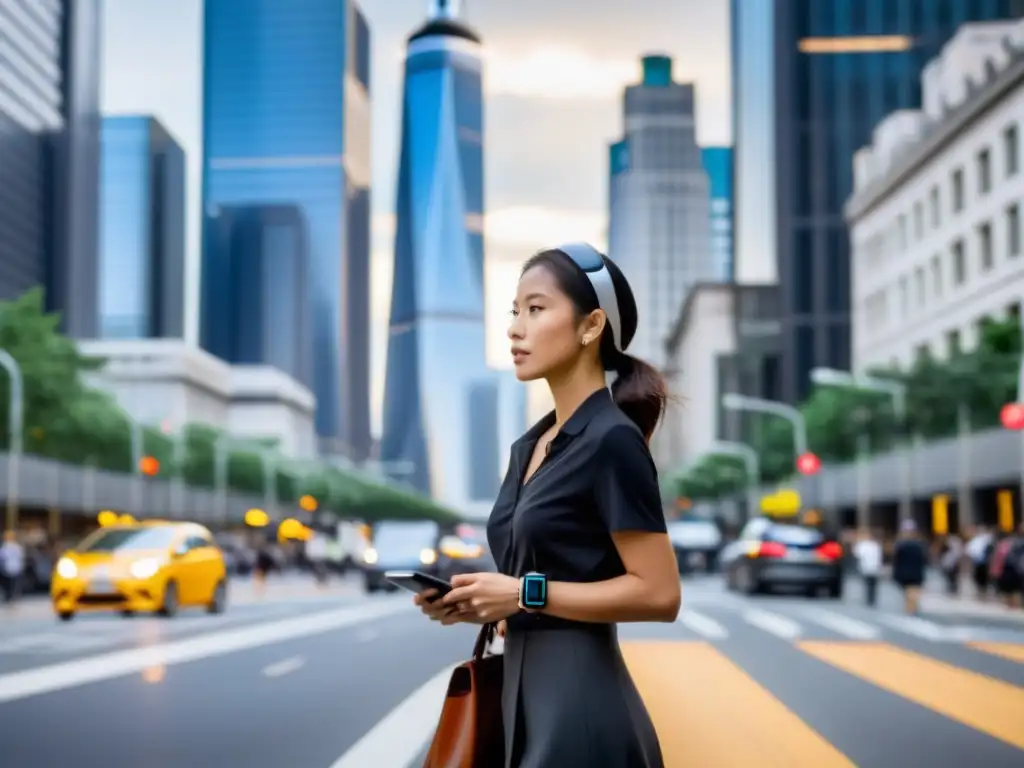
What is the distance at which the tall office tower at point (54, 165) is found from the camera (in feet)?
457

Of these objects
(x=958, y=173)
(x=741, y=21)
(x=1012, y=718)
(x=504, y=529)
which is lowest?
(x=1012, y=718)

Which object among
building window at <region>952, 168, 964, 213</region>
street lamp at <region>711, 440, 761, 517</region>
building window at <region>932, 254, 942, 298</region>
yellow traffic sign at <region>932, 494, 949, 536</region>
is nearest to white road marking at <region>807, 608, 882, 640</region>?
yellow traffic sign at <region>932, 494, 949, 536</region>

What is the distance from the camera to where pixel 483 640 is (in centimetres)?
341

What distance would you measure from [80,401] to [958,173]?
1449 inches

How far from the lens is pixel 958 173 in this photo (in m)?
72.1

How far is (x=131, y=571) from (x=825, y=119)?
11082 cm

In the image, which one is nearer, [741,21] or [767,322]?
[767,322]

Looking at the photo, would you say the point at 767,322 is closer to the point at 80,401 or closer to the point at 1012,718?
the point at 80,401

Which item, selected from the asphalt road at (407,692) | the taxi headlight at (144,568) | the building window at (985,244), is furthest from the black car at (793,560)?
the building window at (985,244)

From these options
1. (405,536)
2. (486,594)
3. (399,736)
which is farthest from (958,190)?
(486,594)

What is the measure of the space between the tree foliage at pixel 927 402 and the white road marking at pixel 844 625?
86.3 feet

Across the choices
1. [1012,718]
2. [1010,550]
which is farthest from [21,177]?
[1012,718]

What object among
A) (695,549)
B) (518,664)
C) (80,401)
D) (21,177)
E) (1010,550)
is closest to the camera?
(518,664)

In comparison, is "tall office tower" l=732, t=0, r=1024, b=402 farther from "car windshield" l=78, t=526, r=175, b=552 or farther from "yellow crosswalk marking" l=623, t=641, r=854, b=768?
"yellow crosswalk marking" l=623, t=641, r=854, b=768
